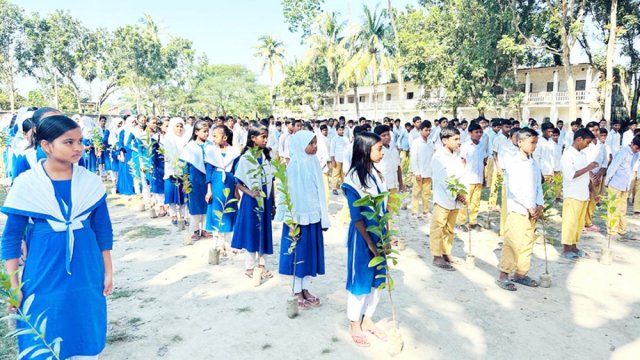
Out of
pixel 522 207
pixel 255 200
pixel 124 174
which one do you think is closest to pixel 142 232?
pixel 124 174

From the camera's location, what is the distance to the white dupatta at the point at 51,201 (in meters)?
2.17

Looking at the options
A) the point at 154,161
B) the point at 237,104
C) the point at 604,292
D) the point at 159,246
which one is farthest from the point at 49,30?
the point at 604,292

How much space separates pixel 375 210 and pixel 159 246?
4.33m

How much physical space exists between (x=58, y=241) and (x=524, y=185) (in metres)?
4.38

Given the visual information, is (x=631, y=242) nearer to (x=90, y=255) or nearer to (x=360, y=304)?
(x=360, y=304)

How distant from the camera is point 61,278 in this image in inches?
88.5

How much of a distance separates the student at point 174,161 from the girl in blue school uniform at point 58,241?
162 inches

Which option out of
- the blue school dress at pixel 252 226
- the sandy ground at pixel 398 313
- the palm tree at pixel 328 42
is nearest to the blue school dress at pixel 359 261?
the sandy ground at pixel 398 313

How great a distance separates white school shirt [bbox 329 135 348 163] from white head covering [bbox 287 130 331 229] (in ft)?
20.5

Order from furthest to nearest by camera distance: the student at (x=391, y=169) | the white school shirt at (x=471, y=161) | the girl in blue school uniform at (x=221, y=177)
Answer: the white school shirt at (x=471, y=161) < the student at (x=391, y=169) < the girl in blue school uniform at (x=221, y=177)

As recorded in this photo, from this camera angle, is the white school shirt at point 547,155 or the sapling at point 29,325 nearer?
the sapling at point 29,325

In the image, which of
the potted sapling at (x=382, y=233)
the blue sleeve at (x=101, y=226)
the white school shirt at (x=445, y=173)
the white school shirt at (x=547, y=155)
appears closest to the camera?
the blue sleeve at (x=101, y=226)

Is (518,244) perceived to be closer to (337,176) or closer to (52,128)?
(52,128)

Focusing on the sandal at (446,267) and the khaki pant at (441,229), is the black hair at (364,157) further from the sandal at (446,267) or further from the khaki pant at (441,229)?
the sandal at (446,267)
